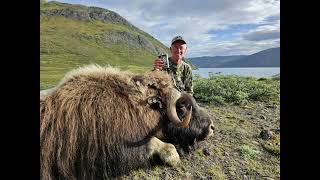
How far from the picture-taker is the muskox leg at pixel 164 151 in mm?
4262

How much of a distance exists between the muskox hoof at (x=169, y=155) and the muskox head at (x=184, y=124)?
118mm

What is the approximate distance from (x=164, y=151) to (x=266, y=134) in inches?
72.9

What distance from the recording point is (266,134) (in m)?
5.46

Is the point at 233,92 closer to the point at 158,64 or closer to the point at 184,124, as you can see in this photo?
the point at 158,64

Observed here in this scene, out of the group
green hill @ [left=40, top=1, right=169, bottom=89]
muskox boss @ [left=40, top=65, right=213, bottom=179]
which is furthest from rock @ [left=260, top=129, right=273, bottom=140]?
green hill @ [left=40, top=1, right=169, bottom=89]

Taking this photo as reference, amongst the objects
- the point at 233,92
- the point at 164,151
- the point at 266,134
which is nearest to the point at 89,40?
the point at 233,92

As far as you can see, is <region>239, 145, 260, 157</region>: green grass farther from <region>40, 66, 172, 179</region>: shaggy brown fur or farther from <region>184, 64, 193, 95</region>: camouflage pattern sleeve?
<region>40, 66, 172, 179</region>: shaggy brown fur

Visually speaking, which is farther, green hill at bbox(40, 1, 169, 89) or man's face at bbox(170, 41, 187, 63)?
green hill at bbox(40, 1, 169, 89)

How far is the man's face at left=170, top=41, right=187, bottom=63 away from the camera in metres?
5.43

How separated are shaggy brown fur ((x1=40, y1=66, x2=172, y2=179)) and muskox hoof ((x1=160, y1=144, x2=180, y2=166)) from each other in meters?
0.30

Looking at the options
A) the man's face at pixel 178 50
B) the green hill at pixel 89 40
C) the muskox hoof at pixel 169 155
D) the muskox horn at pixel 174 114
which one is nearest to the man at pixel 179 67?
the man's face at pixel 178 50
